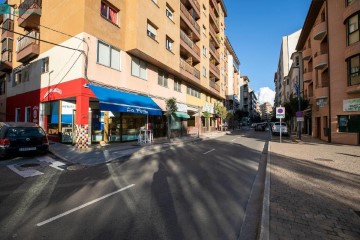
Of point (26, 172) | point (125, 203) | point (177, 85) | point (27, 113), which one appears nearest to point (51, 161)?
point (26, 172)

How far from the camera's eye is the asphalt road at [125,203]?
372 centimetres

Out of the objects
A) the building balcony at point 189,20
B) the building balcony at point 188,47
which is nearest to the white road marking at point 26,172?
the building balcony at point 188,47

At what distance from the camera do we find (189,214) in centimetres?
442

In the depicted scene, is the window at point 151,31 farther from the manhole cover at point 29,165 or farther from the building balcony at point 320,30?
the building balcony at point 320,30

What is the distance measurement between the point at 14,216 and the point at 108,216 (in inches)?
72.4

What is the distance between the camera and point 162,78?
73.6 feet

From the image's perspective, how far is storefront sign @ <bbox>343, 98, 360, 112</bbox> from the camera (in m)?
18.1

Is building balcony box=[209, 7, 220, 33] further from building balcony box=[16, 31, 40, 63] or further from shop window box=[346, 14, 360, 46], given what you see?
building balcony box=[16, 31, 40, 63]

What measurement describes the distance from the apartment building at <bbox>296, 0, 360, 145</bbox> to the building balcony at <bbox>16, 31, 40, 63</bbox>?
26.2 metres

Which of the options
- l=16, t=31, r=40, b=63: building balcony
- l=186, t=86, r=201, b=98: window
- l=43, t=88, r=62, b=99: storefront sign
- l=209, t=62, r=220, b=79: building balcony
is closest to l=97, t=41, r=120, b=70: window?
l=43, t=88, r=62, b=99: storefront sign

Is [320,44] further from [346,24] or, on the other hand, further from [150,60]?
[150,60]

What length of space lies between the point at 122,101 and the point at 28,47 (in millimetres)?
10567

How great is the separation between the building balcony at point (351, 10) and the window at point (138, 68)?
1800cm

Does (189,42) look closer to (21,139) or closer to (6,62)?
(6,62)
